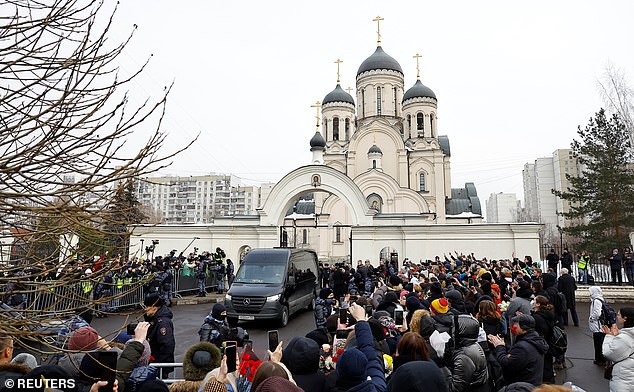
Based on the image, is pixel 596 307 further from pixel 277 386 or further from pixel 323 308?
pixel 277 386

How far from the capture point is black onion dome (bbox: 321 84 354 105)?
161 ft

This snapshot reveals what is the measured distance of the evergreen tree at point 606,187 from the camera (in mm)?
24188

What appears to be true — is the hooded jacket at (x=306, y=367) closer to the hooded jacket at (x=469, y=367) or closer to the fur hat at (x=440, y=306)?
the hooded jacket at (x=469, y=367)

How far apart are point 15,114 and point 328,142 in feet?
149

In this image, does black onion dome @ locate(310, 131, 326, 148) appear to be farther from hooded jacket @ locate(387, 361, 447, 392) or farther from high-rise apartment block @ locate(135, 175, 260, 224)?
high-rise apartment block @ locate(135, 175, 260, 224)

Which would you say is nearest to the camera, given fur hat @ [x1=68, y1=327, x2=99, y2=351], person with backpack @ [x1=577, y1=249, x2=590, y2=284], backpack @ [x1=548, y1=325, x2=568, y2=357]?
fur hat @ [x1=68, y1=327, x2=99, y2=351]

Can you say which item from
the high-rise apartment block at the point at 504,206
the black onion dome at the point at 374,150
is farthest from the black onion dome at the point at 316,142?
the high-rise apartment block at the point at 504,206

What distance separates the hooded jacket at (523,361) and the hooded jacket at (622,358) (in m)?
0.76

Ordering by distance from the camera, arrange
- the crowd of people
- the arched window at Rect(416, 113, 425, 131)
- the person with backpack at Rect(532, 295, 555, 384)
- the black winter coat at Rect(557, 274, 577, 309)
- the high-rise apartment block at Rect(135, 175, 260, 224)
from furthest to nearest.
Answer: the high-rise apartment block at Rect(135, 175, 260, 224), the arched window at Rect(416, 113, 425, 131), the black winter coat at Rect(557, 274, 577, 309), the person with backpack at Rect(532, 295, 555, 384), the crowd of people

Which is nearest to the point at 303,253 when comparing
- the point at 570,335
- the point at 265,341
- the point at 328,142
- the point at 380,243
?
the point at 265,341

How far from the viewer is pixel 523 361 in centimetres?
437

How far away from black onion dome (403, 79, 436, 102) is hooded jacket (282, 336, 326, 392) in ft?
147

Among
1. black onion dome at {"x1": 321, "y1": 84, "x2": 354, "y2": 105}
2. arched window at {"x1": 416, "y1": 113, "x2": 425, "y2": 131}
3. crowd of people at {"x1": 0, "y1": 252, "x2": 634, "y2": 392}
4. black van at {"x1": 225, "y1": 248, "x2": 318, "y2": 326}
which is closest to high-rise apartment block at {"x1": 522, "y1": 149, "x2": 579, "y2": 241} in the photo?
arched window at {"x1": 416, "y1": 113, "x2": 425, "y2": 131}

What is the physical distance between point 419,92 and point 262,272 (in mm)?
37756
